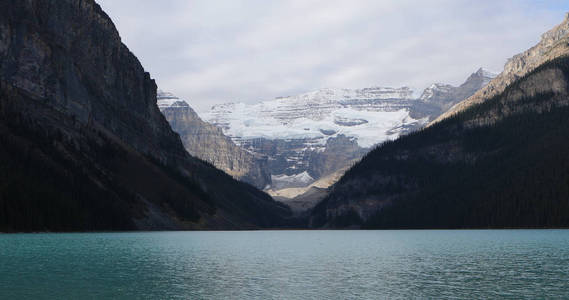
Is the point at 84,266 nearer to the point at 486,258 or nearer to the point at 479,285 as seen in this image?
the point at 479,285

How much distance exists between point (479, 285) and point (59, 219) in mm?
133718

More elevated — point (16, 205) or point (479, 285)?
point (16, 205)

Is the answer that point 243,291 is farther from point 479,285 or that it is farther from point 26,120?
point 26,120

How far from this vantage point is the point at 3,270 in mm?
65375

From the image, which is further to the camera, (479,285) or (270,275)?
(270,275)

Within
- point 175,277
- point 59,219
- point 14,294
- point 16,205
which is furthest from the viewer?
point 59,219

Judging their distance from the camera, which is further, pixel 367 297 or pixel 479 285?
pixel 479 285

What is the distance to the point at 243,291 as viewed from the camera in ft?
181

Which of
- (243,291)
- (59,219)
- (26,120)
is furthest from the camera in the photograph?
(26,120)

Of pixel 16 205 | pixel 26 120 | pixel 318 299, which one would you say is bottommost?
pixel 318 299

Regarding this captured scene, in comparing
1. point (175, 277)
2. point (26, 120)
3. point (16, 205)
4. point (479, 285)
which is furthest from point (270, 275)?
point (26, 120)

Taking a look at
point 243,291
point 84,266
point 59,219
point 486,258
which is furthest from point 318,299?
point 59,219

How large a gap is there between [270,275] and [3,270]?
29095mm

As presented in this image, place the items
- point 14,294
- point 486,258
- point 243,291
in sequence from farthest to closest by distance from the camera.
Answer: point 486,258 < point 243,291 < point 14,294
